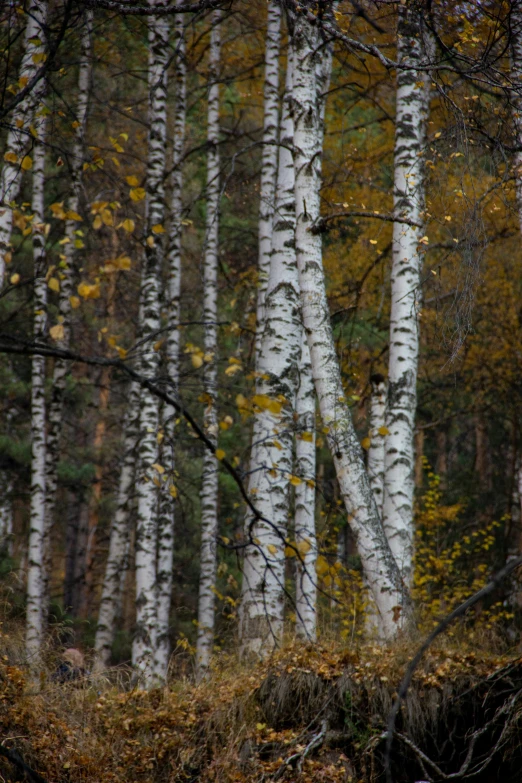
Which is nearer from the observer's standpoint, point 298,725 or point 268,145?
point 298,725

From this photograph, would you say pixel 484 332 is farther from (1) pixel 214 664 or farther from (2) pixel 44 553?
(1) pixel 214 664

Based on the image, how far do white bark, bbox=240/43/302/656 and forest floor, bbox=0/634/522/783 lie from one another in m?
0.56

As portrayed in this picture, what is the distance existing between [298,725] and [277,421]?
249 cm

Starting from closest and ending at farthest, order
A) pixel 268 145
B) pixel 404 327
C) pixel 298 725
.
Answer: pixel 298 725
pixel 404 327
pixel 268 145

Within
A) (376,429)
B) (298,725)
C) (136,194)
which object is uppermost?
(136,194)

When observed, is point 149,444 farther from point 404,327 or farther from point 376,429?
point 404,327

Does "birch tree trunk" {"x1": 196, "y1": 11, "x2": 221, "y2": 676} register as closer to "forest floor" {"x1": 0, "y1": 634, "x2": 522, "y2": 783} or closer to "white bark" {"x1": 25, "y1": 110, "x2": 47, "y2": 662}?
"white bark" {"x1": 25, "y1": 110, "x2": 47, "y2": 662}

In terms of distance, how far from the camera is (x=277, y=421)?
6.18m

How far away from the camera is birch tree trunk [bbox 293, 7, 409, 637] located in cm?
501

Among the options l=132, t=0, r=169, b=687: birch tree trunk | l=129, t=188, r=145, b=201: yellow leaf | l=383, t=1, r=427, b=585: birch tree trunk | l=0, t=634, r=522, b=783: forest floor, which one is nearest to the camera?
l=129, t=188, r=145, b=201: yellow leaf

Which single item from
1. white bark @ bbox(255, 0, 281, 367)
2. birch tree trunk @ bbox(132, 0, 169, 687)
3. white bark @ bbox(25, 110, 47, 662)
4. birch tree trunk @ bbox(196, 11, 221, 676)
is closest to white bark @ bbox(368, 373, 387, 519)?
white bark @ bbox(255, 0, 281, 367)

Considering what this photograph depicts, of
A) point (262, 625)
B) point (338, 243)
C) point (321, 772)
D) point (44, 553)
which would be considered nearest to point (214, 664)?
point (262, 625)

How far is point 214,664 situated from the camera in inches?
213

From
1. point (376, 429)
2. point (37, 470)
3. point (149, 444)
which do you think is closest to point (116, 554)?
point (37, 470)
